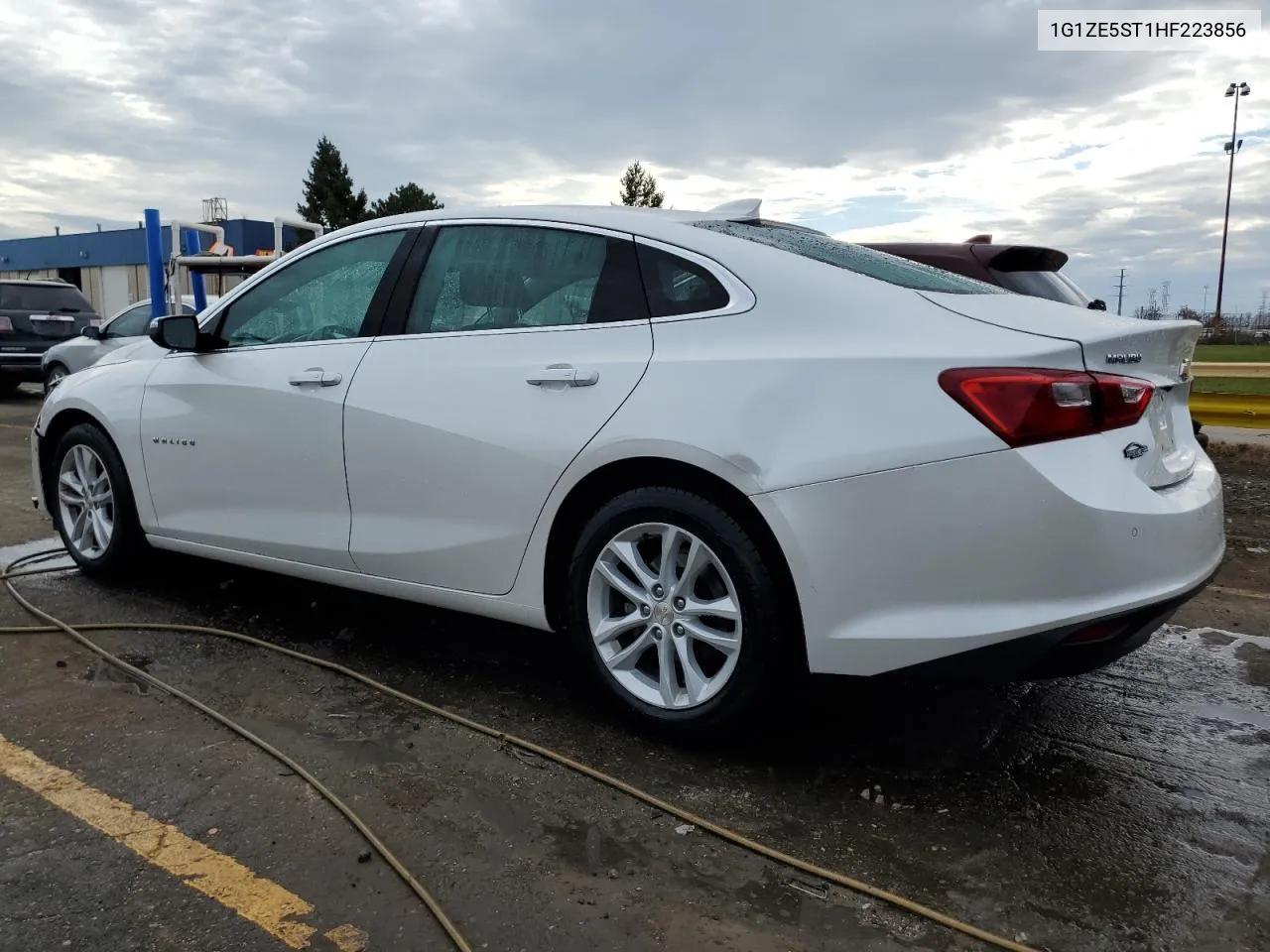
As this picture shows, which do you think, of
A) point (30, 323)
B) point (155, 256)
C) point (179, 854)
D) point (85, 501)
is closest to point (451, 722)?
point (179, 854)

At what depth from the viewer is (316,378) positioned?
146 inches

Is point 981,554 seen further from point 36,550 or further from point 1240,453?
point 1240,453

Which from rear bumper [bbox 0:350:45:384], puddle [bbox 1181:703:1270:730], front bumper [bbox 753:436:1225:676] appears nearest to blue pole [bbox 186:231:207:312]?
rear bumper [bbox 0:350:45:384]

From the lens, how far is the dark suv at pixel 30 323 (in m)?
14.6

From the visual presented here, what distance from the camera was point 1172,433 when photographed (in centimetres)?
284

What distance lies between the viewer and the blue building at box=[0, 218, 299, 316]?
38.0m

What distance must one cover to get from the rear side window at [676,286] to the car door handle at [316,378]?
121 cm

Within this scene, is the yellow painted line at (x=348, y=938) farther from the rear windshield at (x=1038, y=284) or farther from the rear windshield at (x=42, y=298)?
the rear windshield at (x=42, y=298)

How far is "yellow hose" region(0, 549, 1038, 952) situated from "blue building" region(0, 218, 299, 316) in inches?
1429

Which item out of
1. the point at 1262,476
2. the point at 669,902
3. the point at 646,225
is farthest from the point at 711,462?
the point at 1262,476

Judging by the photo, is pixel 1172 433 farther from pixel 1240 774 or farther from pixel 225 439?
pixel 225 439

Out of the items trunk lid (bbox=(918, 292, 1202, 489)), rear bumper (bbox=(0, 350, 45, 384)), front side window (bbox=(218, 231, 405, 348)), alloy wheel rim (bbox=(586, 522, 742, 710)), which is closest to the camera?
trunk lid (bbox=(918, 292, 1202, 489))

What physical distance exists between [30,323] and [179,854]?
14.8 meters

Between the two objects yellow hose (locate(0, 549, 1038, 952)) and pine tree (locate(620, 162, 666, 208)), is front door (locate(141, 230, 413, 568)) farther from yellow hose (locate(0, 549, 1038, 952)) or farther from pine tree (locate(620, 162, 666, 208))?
pine tree (locate(620, 162, 666, 208))
